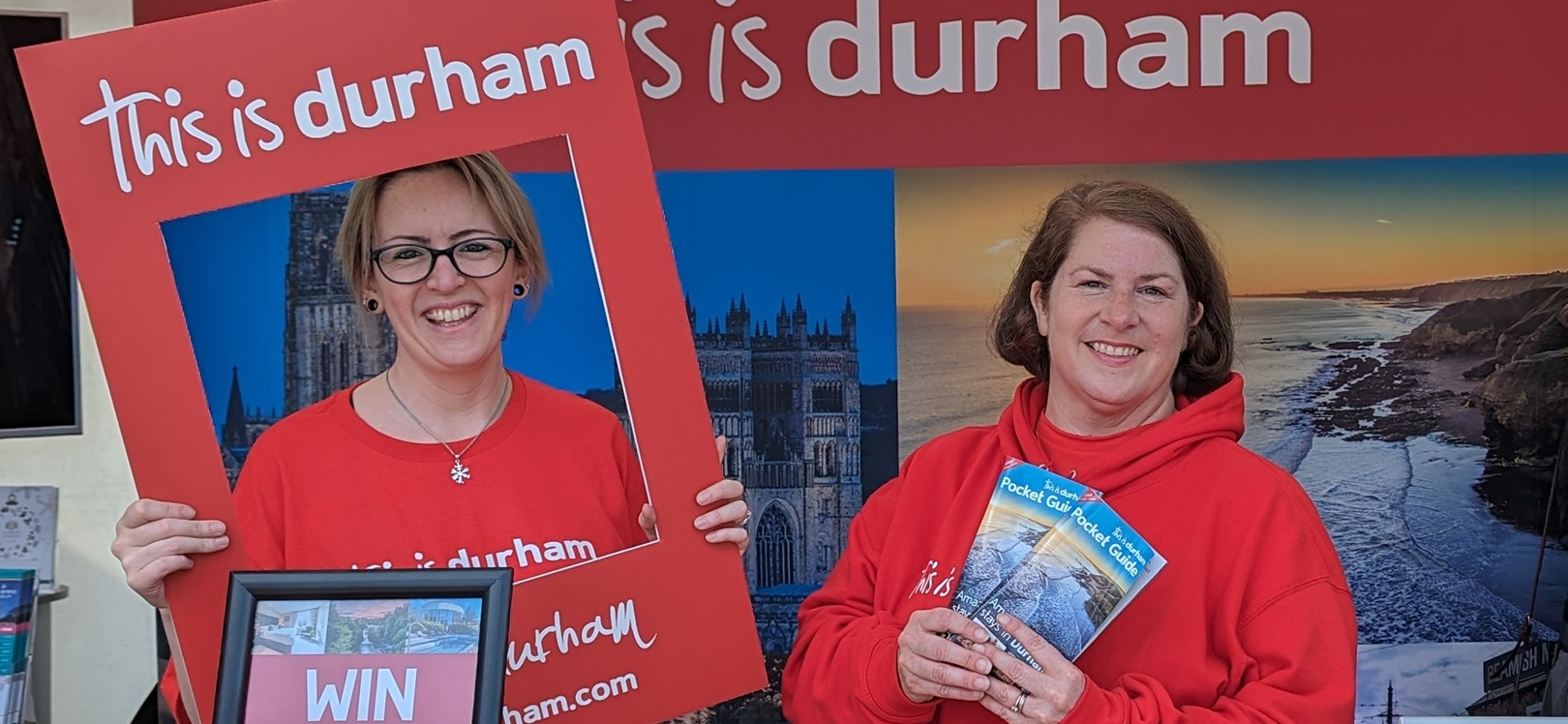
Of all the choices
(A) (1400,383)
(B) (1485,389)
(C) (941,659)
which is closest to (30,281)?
(C) (941,659)

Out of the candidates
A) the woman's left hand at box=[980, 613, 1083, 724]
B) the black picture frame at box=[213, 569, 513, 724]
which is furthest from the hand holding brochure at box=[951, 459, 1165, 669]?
the black picture frame at box=[213, 569, 513, 724]

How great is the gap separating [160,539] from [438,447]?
1.20ft

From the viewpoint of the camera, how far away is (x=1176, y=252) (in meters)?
2.06

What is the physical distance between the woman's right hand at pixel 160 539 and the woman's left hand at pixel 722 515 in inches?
21.8

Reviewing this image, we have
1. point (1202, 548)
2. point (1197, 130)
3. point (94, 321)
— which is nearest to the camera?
point (94, 321)

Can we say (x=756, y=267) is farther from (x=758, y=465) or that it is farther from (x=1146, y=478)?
(x=1146, y=478)

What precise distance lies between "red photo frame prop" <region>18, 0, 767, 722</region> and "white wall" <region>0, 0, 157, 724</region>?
238 cm

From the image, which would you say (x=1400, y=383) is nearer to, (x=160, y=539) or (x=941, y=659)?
(x=941, y=659)

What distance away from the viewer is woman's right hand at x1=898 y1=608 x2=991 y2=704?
70.0 inches

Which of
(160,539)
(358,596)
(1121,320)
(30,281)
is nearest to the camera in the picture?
(358,596)

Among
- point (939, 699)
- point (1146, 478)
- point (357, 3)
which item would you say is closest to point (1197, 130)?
point (1146, 478)

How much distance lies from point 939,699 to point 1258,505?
504 millimetres

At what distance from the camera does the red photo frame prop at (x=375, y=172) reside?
5.62ft

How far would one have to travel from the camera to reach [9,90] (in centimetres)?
361
